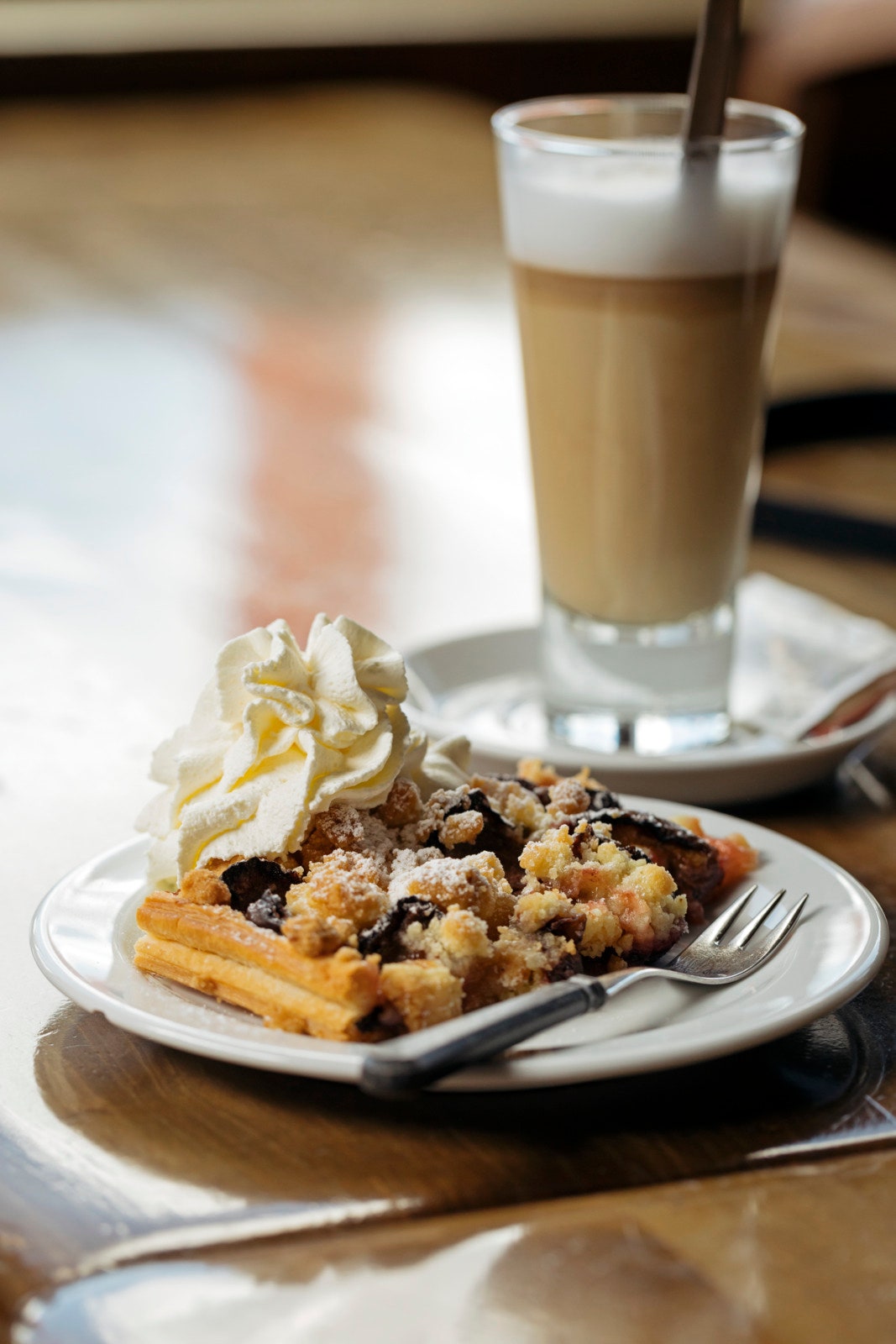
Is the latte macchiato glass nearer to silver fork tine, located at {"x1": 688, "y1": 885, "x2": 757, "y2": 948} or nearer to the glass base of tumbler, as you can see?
the glass base of tumbler

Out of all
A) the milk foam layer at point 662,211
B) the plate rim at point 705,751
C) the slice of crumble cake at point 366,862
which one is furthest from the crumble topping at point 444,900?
the milk foam layer at point 662,211

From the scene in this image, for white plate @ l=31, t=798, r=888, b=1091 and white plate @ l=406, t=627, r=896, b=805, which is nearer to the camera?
white plate @ l=31, t=798, r=888, b=1091

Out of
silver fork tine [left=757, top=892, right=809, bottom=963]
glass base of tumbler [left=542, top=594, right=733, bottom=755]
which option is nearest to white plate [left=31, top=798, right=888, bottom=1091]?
silver fork tine [left=757, top=892, right=809, bottom=963]

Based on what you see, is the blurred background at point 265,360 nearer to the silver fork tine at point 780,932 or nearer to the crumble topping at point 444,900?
the crumble topping at point 444,900

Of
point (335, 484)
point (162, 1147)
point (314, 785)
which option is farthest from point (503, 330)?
point (162, 1147)

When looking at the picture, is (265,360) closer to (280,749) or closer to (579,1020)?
(280,749)

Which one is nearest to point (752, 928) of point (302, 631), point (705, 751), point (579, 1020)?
point (579, 1020)
